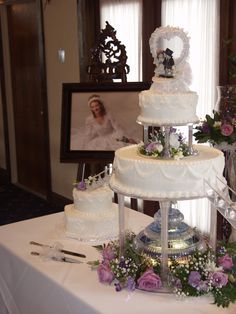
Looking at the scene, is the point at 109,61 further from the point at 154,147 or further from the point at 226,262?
the point at 226,262

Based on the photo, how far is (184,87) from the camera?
6.35 feet

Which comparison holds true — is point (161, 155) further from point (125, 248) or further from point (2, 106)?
point (2, 106)

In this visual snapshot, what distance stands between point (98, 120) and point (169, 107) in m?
1.67

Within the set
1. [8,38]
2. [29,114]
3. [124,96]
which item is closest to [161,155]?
[124,96]

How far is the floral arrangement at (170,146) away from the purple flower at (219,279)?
0.47m

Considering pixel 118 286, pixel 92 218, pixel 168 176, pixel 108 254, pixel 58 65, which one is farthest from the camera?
pixel 58 65

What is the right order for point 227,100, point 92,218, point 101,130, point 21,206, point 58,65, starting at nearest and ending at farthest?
point 92,218
point 227,100
point 101,130
point 58,65
point 21,206

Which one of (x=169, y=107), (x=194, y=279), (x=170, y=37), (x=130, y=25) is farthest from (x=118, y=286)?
(x=130, y=25)

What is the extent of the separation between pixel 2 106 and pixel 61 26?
1767 millimetres

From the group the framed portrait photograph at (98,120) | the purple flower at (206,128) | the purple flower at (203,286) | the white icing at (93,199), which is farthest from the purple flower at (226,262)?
the framed portrait photograph at (98,120)

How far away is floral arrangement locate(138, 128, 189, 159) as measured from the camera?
188 cm

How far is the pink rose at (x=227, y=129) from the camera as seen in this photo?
248 centimetres

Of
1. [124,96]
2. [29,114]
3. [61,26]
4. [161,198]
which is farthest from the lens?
[29,114]

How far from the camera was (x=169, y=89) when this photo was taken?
1.89 meters
